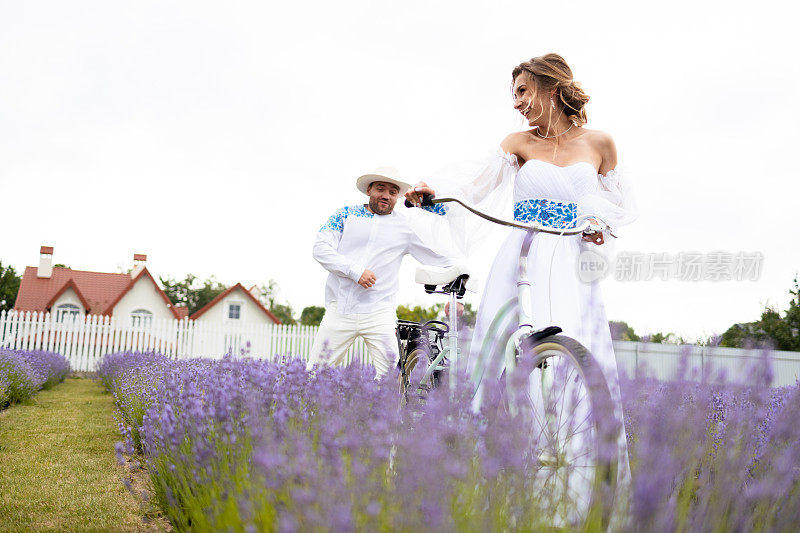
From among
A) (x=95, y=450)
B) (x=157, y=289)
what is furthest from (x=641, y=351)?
(x=157, y=289)

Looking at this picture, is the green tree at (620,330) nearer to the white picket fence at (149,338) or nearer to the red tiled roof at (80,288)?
the white picket fence at (149,338)

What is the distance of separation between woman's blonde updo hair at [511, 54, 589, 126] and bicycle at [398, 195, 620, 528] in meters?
0.67

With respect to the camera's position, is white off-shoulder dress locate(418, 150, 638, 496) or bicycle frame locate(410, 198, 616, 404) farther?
white off-shoulder dress locate(418, 150, 638, 496)

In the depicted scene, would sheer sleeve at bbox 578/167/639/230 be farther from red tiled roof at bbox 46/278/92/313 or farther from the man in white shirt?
red tiled roof at bbox 46/278/92/313

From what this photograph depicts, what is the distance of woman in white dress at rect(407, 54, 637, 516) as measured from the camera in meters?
2.92

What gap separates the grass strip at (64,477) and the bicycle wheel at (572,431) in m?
1.52

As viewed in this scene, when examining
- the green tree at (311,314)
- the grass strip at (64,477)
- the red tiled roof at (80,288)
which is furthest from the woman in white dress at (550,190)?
the green tree at (311,314)

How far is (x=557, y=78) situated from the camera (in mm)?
3119

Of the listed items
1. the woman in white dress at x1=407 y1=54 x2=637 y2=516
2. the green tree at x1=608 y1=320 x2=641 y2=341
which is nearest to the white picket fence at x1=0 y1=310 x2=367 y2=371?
the woman in white dress at x1=407 y1=54 x2=637 y2=516

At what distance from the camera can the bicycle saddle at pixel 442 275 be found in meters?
3.67

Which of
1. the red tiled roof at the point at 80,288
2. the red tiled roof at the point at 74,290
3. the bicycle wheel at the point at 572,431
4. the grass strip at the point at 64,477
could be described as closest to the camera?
the bicycle wheel at the point at 572,431

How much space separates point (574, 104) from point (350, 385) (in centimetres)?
179

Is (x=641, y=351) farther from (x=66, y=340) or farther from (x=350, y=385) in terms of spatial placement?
(x=66, y=340)

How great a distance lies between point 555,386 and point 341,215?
3.30 m
